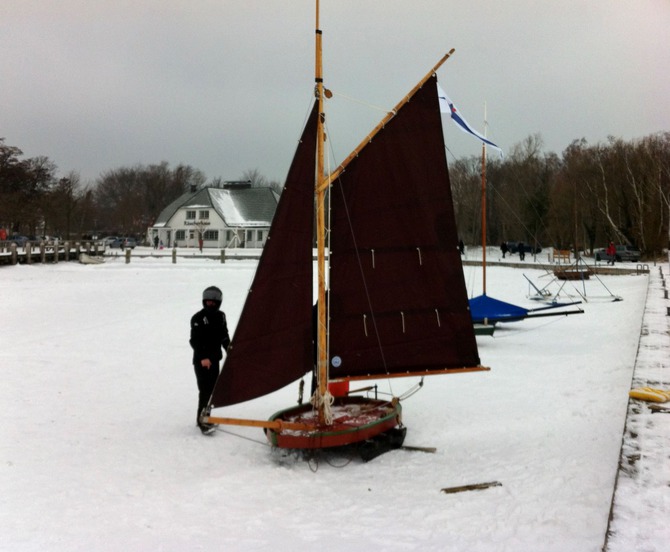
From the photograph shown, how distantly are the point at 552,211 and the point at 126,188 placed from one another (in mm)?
87340

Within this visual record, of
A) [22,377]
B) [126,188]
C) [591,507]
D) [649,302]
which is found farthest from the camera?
[126,188]

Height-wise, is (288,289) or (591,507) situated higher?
(288,289)

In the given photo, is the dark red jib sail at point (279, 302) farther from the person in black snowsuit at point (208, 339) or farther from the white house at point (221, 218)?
the white house at point (221, 218)

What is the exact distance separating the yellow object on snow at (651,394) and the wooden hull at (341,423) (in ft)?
9.79

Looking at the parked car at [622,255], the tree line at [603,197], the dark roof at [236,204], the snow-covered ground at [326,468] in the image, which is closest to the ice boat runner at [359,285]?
the snow-covered ground at [326,468]

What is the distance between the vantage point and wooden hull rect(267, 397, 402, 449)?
7512mm

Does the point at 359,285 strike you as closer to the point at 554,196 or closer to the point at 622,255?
the point at 622,255

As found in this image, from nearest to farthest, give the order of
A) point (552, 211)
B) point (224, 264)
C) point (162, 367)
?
point (162, 367)
point (224, 264)
point (552, 211)

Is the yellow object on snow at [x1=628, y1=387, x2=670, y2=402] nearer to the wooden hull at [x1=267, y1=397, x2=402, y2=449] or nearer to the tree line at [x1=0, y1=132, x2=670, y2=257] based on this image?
the wooden hull at [x1=267, y1=397, x2=402, y2=449]

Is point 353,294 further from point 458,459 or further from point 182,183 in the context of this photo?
point 182,183

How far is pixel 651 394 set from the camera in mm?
7609

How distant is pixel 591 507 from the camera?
5.96 metres

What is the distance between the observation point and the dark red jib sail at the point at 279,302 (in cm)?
765

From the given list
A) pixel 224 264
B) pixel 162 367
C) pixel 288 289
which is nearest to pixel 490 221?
pixel 224 264
